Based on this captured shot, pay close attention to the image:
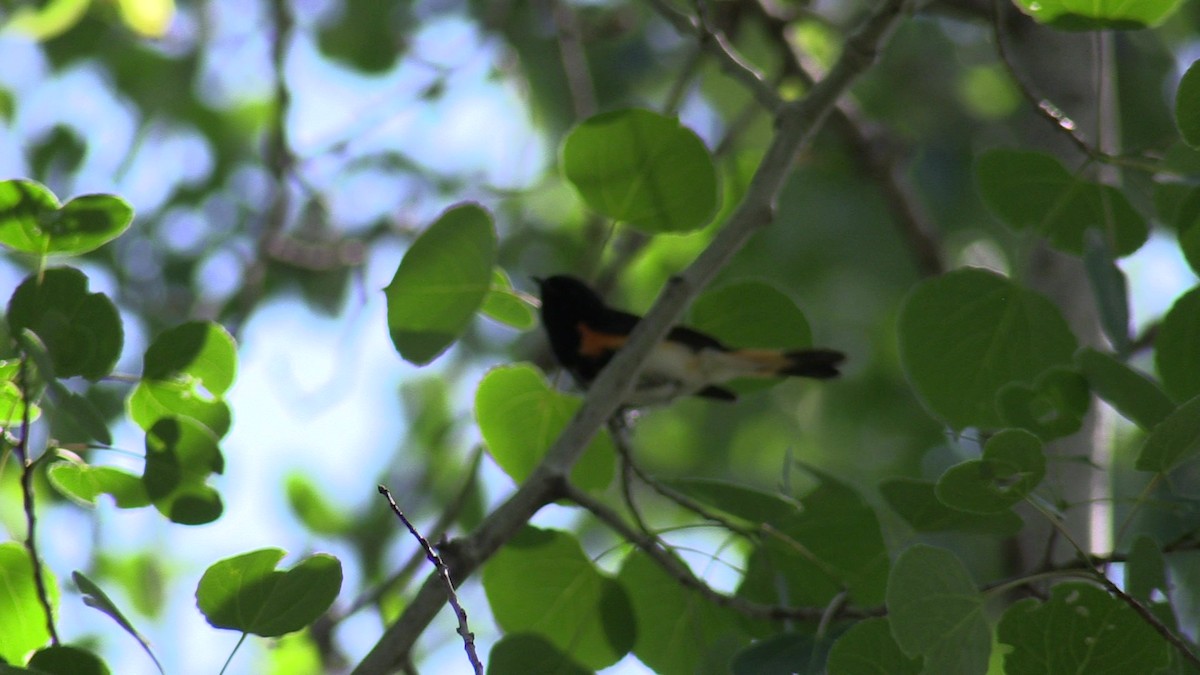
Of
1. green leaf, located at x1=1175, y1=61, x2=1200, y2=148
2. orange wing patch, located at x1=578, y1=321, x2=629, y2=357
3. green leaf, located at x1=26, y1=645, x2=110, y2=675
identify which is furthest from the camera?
orange wing patch, located at x1=578, y1=321, x2=629, y2=357

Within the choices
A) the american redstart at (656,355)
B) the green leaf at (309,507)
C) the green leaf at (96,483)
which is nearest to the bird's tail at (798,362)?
the american redstart at (656,355)

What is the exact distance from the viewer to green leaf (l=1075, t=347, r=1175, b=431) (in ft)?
4.99

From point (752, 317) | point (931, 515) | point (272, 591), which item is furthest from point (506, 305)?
point (931, 515)

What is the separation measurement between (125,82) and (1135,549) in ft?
16.0

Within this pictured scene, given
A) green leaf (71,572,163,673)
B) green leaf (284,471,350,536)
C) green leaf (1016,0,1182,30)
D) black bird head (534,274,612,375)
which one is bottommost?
green leaf (284,471,350,536)

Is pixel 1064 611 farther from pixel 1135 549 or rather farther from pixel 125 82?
pixel 125 82

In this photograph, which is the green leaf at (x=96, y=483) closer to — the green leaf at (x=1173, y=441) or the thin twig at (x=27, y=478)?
the thin twig at (x=27, y=478)

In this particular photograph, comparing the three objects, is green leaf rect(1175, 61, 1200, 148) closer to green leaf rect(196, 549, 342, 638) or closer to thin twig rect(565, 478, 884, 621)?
thin twig rect(565, 478, 884, 621)

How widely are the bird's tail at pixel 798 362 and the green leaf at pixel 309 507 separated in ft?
7.23

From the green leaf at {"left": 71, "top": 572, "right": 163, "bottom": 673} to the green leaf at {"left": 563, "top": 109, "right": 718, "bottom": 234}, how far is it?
0.91 metres

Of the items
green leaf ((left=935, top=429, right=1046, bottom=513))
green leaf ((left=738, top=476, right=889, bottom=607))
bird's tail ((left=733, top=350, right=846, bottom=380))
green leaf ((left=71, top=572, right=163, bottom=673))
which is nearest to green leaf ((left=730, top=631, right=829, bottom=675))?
green leaf ((left=738, top=476, right=889, bottom=607))

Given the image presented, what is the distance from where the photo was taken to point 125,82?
16.9 ft

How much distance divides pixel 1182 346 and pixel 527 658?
1.06 meters

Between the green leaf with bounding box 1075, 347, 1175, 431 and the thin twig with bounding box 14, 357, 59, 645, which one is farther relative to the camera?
the green leaf with bounding box 1075, 347, 1175, 431
